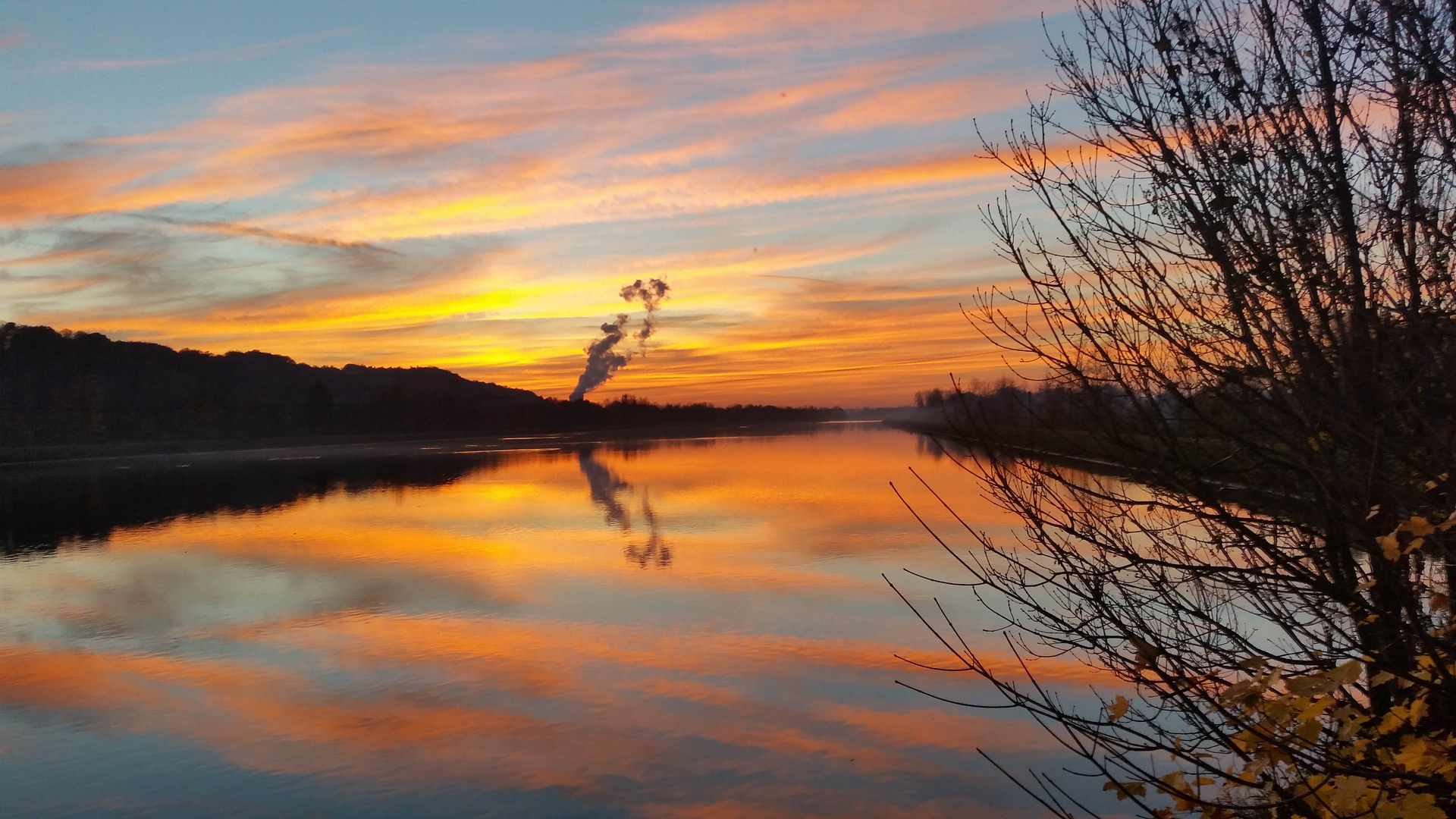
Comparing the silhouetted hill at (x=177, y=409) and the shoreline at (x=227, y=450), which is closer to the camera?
the shoreline at (x=227, y=450)

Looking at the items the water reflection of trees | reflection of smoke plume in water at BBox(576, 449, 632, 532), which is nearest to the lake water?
reflection of smoke plume in water at BBox(576, 449, 632, 532)

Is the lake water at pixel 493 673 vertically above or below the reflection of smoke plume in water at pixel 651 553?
below

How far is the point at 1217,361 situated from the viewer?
4.12 metres

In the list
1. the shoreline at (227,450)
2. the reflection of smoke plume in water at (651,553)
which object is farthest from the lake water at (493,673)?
the shoreline at (227,450)

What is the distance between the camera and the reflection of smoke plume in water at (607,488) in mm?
19688

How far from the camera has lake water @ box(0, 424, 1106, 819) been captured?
6.32m

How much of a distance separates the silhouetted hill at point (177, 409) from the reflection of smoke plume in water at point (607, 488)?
56.0 meters

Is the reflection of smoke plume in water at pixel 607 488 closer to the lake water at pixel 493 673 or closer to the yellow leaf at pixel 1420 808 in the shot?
the lake water at pixel 493 673

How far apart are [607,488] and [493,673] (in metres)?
18.2

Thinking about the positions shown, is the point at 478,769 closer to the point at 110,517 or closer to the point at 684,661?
the point at 684,661

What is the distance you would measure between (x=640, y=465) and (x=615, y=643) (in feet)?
90.8

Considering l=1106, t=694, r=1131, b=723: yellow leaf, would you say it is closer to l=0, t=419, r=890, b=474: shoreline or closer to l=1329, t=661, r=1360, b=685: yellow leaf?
l=1329, t=661, r=1360, b=685: yellow leaf

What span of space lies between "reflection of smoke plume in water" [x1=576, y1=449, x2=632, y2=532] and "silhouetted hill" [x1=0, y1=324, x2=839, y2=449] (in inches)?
2204

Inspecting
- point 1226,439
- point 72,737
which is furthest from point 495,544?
point 1226,439
